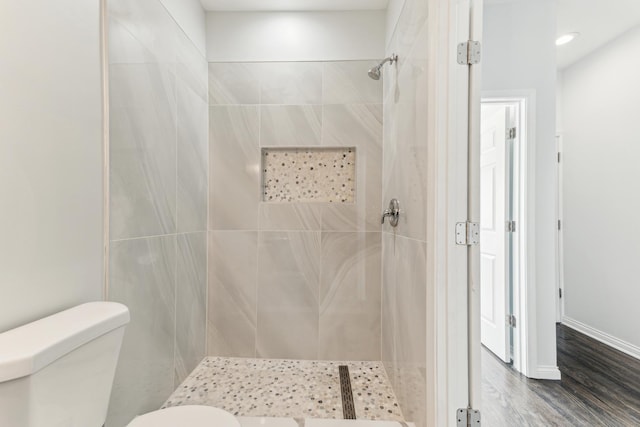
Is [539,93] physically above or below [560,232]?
above

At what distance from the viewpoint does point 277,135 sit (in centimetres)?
232

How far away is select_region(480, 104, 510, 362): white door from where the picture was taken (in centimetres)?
247

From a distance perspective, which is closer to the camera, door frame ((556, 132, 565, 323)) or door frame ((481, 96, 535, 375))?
door frame ((481, 96, 535, 375))

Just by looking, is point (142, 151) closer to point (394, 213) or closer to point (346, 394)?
point (394, 213)

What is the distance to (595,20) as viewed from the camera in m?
2.64

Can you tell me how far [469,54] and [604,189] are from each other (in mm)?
2716

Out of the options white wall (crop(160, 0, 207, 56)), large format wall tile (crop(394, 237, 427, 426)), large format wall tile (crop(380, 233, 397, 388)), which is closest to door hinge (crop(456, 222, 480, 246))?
large format wall tile (crop(394, 237, 427, 426))

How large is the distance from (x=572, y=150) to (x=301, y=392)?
3490 millimetres

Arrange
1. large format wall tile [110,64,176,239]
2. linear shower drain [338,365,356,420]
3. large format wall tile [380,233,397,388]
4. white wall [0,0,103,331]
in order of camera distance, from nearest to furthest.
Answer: white wall [0,0,103,331]
large format wall tile [110,64,176,239]
linear shower drain [338,365,356,420]
large format wall tile [380,233,397,388]

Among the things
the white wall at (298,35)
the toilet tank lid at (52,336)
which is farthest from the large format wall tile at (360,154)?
the toilet tank lid at (52,336)

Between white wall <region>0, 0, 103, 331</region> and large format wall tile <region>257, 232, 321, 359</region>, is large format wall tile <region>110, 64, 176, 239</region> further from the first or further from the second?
large format wall tile <region>257, 232, 321, 359</region>

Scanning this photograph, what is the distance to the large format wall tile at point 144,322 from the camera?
132cm

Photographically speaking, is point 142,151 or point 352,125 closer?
point 142,151

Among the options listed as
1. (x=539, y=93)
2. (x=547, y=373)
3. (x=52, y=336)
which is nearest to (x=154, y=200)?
(x=52, y=336)
